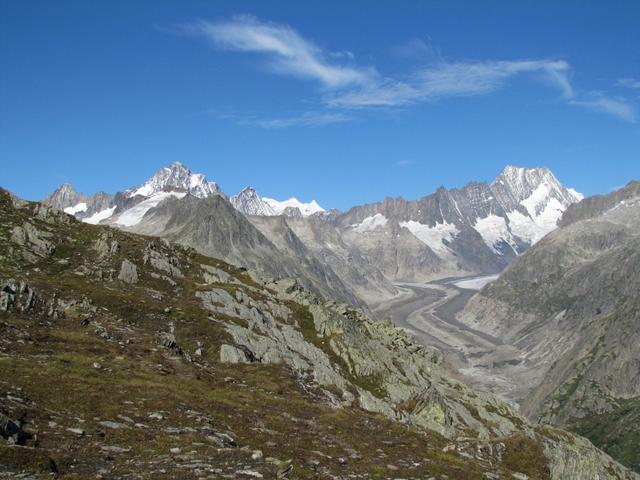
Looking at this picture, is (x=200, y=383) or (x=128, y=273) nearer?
(x=200, y=383)

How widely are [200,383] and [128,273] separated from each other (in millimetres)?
34470

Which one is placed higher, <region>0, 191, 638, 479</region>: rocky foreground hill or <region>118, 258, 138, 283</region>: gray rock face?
<region>118, 258, 138, 283</region>: gray rock face

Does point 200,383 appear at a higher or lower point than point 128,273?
lower

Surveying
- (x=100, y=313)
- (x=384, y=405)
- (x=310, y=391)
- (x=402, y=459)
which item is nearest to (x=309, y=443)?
(x=402, y=459)

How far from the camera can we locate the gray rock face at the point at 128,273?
73.9m

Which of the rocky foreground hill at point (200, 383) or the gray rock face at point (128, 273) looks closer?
the rocky foreground hill at point (200, 383)

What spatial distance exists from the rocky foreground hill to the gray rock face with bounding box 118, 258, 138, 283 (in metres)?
0.18

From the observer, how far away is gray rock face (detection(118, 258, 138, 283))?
243ft

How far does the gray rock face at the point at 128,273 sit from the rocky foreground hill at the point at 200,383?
0.60 ft

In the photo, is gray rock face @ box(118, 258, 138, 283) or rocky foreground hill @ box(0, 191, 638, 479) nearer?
rocky foreground hill @ box(0, 191, 638, 479)

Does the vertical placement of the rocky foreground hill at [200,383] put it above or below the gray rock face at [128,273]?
below

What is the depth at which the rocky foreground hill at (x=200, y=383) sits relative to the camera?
28.0m

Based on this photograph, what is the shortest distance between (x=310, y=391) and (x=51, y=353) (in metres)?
22.7

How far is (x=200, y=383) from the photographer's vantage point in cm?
4475
